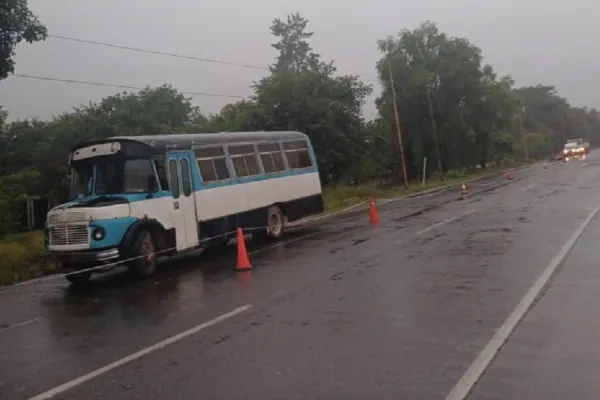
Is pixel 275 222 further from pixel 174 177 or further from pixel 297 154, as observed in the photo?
pixel 174 177

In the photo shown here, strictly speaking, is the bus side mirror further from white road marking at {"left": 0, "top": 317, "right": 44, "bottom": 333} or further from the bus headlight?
white road marking at {"left": 0, "top": 317, "right": 44, "bottom": 333}

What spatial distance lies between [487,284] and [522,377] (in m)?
4.42

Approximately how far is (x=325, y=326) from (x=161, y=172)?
7648 mm

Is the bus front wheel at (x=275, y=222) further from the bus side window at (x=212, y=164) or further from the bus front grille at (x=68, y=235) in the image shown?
the bus front grille at (x=68, y=235)

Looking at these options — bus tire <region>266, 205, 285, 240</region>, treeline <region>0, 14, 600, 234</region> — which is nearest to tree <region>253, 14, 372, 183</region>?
treeline <region>0, 14, 600, 234</region>

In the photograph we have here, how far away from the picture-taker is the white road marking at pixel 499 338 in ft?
19.2

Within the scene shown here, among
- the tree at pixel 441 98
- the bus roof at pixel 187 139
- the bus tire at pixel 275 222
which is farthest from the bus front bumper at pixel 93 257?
the tree at pixel 441 98

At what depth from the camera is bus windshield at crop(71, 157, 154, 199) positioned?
1444 cm

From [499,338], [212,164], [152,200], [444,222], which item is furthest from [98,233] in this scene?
[444,222]

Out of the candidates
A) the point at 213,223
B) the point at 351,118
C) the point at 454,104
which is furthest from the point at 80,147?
the point at 454,104

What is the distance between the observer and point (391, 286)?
10766mm

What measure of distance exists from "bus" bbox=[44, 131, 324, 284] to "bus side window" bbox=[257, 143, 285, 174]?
0.22 m

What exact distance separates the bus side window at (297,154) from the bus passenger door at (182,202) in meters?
5.44

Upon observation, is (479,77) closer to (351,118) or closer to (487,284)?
(351,118)
